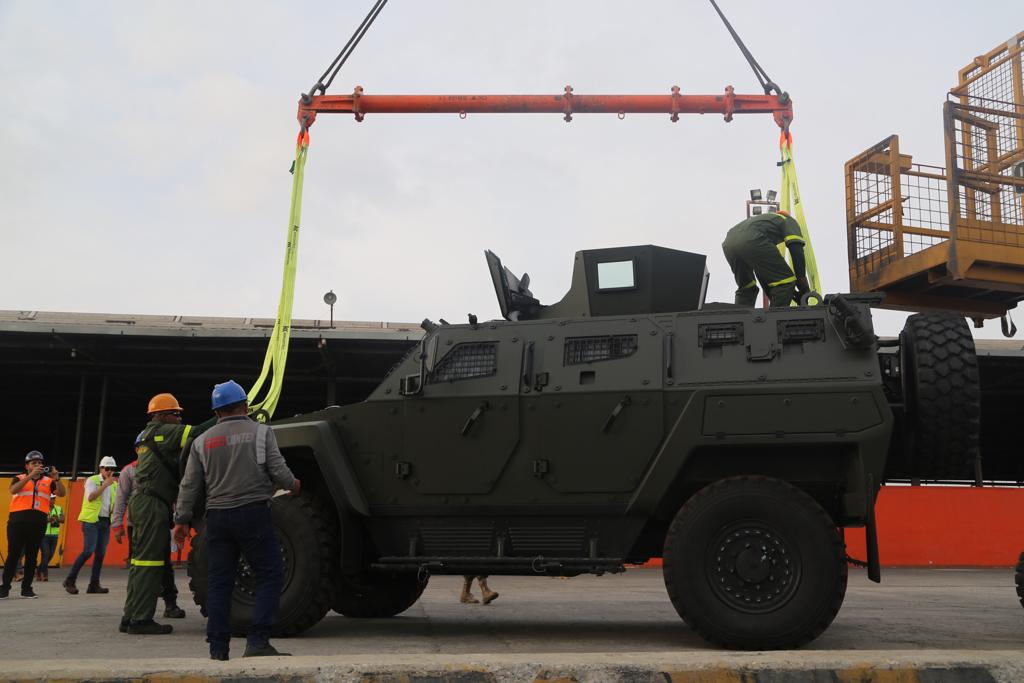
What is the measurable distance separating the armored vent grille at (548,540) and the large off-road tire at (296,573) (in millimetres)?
1314

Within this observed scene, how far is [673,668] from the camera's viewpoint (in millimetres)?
3695

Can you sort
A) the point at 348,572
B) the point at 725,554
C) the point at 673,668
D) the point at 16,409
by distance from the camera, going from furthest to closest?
1. the point at 16,409
2. the point at 348,572
3. the point at 725,554
4. the point at 673,668

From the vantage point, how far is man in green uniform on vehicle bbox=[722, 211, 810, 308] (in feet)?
25.7

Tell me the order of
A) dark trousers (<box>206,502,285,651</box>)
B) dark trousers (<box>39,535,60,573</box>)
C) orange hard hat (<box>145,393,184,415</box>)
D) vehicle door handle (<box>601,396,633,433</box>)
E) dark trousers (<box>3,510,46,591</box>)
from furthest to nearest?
dark trousers (<box>39,535,60,573</box>) → dark trousers (<box>3,510,46,591</box>) → orange hard hat (<box>145,393,184,415</box>) → vehicle door handle (<box>601,396,633,433</box>) → dark trousers (<box>206,502,285,651</box>)

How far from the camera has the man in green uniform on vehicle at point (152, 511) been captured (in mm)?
7301

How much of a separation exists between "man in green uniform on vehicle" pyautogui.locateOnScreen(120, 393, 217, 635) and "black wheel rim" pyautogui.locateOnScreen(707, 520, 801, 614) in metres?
3.77

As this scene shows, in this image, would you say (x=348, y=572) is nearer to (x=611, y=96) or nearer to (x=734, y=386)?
(x=734, y=386)

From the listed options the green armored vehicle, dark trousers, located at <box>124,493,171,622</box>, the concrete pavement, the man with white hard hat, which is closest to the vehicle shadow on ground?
the concrete pavement

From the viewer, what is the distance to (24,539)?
11.3m

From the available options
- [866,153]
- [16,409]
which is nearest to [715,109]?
[866,153]

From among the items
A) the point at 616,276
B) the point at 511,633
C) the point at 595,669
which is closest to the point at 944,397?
the point at 616,276

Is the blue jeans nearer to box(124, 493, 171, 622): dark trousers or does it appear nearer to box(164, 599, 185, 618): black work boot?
box(164, 599, 185, 618): black work boot

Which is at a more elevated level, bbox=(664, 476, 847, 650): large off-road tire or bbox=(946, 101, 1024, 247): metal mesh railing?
bbox=(946, 101, 1024, 247): metal mesh railing

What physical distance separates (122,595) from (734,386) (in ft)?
27.2
